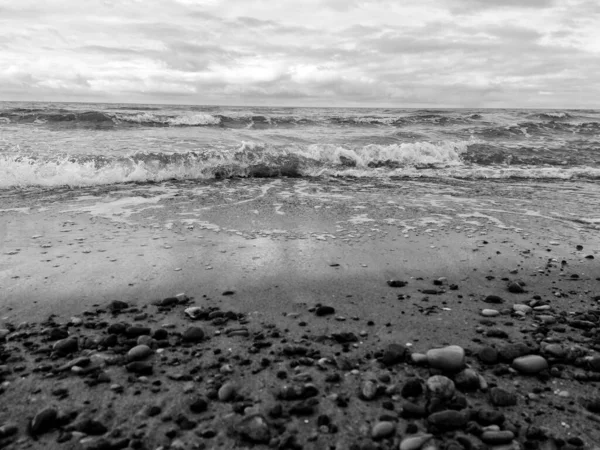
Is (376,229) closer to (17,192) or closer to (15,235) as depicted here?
(15,235)

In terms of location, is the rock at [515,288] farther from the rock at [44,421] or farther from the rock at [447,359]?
the rock at [44,421]

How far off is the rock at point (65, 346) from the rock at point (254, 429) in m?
1.57

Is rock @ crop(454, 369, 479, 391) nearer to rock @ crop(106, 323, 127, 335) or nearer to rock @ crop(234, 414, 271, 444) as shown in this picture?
rock @ crop(234, 414, 271, 444)

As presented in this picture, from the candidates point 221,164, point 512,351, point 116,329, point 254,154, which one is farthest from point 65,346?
point 254,154

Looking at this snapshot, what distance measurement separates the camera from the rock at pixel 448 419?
7.82ft

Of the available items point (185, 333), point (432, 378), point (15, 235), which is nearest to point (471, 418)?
point (432, 378)

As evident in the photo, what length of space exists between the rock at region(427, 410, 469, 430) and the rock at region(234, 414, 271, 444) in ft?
2.99

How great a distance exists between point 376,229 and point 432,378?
3.97m

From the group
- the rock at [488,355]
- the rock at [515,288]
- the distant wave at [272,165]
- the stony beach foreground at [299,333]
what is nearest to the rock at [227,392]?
the stony beach foreground at [299,333]

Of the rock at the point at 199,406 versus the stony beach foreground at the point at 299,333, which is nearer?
the stony beach foreground at the point at 299,333

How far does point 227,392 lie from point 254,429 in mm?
385

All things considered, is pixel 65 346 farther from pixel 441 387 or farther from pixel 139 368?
pixel 441 387

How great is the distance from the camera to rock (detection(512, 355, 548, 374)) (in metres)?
2.92

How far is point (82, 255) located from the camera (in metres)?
5.34
